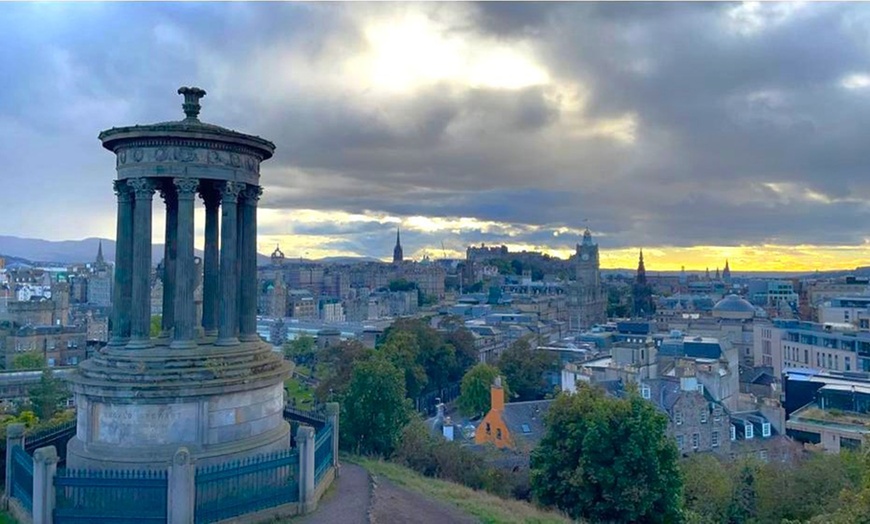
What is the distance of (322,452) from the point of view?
18.4 metres

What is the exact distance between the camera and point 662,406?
40.3 meters

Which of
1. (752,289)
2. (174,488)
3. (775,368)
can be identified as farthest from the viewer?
(752,289)

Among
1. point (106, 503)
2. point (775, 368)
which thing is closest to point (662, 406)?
point (106, 503)

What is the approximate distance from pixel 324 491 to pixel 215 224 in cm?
856

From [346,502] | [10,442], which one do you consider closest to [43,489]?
[10,442]

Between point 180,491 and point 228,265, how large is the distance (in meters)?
6.15

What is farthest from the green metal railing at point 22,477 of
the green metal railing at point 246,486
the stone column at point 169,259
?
the stone column at point 169,259

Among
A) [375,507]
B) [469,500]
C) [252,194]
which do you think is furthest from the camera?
[469,500]

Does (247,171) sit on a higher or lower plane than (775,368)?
higher

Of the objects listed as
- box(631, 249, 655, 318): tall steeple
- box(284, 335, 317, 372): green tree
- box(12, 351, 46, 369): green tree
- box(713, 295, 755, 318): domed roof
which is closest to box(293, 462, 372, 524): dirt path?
box(12, 351, 46, 369): green tree

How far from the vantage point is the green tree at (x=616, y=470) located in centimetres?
2175

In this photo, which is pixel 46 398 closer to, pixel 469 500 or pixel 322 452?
pixel 322 452

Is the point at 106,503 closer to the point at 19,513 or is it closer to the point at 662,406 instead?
the point at 19,513

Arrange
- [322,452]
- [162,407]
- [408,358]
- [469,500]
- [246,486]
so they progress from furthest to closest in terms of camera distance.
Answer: [408,358] < [469,500] < [322,452] < [162,407] < [246,486]
